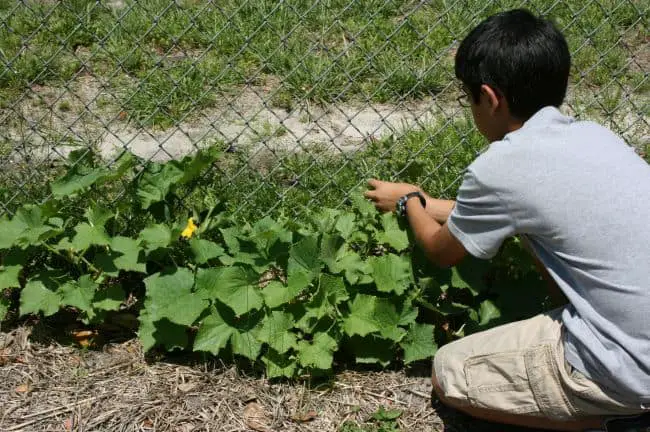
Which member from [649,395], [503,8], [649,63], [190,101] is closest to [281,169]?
[190,101]

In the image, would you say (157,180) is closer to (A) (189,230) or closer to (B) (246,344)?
(A) (189,230)

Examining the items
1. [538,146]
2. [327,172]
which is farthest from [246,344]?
[538,146]

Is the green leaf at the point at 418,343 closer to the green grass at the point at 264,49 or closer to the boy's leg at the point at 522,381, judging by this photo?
the boy's leg at the point at 522,381

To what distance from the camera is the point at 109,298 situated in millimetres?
2902

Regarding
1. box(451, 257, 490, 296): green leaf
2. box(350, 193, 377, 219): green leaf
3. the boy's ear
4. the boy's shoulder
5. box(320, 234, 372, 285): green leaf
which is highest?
the boy's ear

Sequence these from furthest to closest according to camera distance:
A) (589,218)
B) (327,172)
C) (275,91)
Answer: (275,91) < (327,172) < (589,218)

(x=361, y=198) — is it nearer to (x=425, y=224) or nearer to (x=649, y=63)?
(x=425, y=224)

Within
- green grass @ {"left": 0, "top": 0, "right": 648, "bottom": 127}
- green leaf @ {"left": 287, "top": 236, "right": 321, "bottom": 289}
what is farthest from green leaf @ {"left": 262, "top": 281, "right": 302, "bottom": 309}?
green grass @ {"left": 0, "top": 0, "right": 648, "bottom": 127}

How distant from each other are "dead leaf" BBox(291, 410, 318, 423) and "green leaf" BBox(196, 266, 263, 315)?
0.37m

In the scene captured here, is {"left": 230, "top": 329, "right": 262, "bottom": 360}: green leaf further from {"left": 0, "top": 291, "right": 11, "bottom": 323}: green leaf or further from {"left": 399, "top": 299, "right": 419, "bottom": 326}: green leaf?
Answer: {"left": 0, "top": 291, "right": 11, "bottom": 323}: green leaf

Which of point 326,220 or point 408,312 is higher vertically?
point 326,220

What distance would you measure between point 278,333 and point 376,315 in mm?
317

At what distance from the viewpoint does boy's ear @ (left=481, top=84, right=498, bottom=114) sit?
2.35m

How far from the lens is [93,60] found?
426cm
